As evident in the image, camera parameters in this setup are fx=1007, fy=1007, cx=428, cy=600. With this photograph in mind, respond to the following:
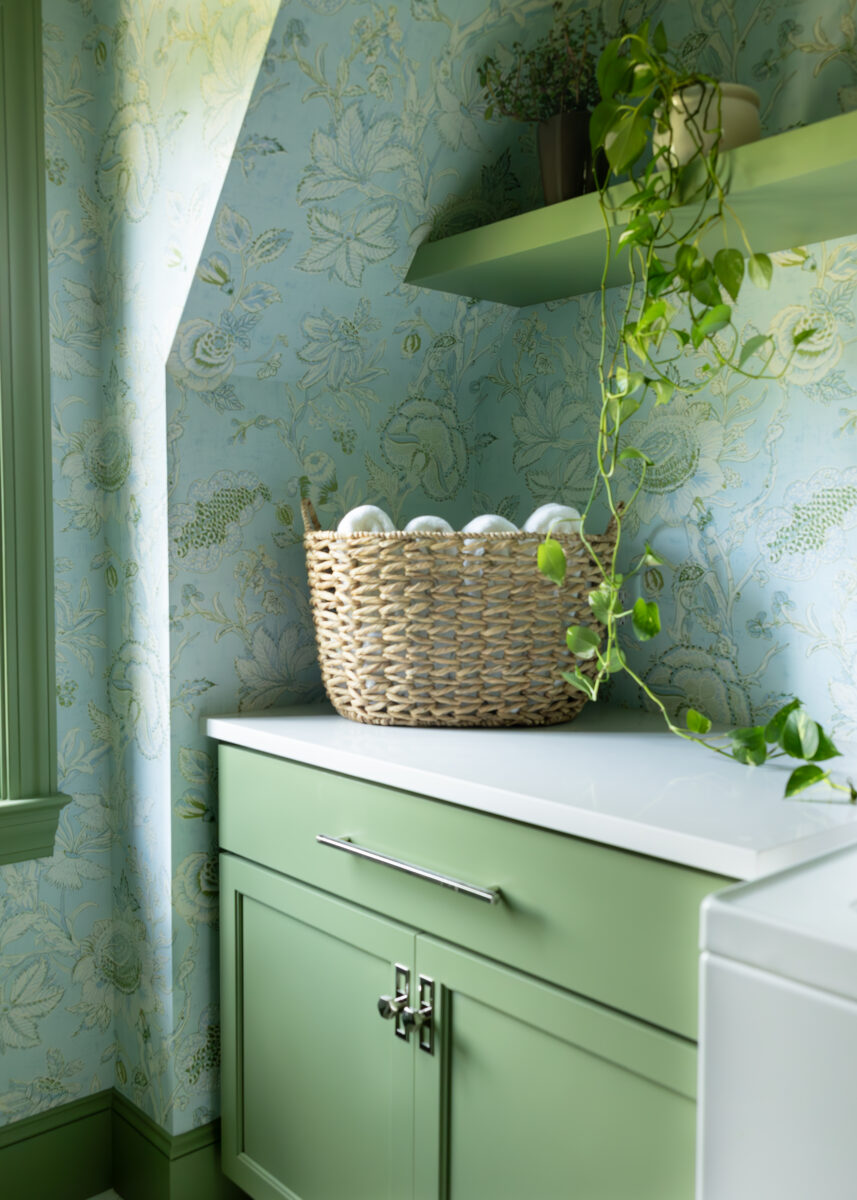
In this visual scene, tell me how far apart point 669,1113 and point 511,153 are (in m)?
1.36

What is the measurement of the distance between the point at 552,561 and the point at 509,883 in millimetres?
394

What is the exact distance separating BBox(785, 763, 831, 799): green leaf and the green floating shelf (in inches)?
24.5

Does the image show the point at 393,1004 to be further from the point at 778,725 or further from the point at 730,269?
the point at 730,269

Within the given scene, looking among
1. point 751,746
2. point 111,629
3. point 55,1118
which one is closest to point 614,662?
point 751,746

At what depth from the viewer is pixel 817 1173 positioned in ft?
1.96

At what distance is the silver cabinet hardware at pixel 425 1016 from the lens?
3.87 ft

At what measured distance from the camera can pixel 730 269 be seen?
1137 millimetres

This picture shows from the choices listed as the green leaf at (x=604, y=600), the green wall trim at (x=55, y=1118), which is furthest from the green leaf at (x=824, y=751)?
the green wall trim at (x=55, y=1118)

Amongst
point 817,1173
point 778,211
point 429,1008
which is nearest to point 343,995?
point 429,1008

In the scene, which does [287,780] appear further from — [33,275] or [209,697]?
[33,275]

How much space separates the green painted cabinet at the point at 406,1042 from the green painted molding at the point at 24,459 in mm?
332

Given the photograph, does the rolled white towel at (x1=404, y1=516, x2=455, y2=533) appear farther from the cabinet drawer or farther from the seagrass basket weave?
the cabinet drawer

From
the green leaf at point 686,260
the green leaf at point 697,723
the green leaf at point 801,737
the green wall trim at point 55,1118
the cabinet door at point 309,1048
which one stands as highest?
the green leaf at point 686,260

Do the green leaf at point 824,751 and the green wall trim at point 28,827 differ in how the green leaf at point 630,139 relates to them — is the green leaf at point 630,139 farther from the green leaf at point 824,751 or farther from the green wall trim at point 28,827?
the green wall trim at point 28,827
